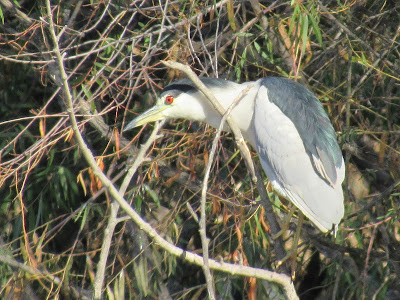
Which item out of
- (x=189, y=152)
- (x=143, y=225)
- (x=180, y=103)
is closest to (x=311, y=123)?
(x=180, y=103)

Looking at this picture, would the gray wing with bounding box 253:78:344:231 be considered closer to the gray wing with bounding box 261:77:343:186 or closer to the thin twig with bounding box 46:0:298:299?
the gray wing with bounding box 261:77:343:186

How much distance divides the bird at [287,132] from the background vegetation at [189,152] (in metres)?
0.20

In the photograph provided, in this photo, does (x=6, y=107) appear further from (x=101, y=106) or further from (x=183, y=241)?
(x=183, y=241)

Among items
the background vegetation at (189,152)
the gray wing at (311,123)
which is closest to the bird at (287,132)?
the gray wing at (311,123)

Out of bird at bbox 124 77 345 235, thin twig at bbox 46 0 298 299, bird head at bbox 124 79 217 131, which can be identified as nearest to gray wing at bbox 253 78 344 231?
bird at bbox 124 77 345 235

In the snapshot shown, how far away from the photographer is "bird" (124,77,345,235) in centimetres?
204

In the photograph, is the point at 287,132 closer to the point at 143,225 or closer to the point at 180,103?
the point at 180,103

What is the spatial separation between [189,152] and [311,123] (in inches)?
24.3

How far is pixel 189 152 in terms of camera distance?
2572 millimetres

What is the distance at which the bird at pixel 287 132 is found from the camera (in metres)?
2.04

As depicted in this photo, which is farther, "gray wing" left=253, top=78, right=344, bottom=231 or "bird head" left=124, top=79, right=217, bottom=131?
"bird head" left=124, top=79, right=217, bottom=131

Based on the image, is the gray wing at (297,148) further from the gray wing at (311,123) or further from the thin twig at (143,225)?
the thin twig at (143,225)

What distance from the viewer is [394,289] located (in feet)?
8.77

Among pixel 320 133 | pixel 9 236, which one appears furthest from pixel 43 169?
pixel 320 133
